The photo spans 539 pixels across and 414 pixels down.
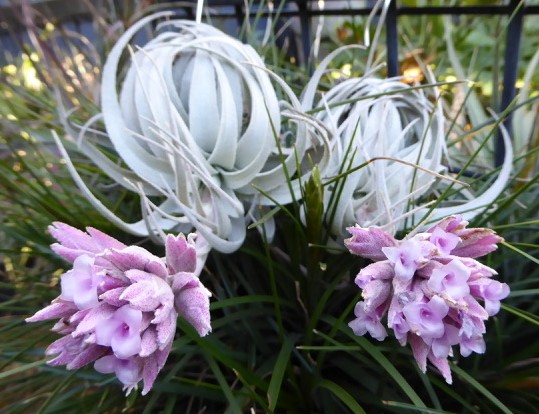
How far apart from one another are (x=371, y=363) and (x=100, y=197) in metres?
0.26

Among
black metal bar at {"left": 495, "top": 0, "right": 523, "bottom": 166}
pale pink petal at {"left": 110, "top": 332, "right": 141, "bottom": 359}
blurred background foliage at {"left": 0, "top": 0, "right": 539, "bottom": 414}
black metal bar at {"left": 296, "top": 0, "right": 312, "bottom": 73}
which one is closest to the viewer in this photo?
pale pink petal at {"left": 110, "top": 332, "right": 141, "bottom": 359}

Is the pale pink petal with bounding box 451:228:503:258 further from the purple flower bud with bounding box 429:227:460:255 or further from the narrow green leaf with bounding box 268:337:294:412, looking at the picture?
the narrow green leaf with bounding box 268:337:294:412

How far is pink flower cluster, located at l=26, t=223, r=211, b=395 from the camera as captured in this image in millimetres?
245

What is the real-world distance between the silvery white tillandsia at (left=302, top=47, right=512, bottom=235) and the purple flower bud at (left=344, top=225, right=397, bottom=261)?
8 centimetres

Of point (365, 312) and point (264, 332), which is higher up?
point (365, 312)

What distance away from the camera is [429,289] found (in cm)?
26

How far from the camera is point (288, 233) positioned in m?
0.44

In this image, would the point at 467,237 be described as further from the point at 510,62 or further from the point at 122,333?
the point at 510,62

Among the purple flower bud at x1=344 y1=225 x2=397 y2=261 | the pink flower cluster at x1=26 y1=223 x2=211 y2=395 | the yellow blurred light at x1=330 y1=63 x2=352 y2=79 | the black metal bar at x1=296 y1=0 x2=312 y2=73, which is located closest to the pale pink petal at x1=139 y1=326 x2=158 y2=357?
the pink flower cluster at x1=26 y1=223 x2=211 y2=395

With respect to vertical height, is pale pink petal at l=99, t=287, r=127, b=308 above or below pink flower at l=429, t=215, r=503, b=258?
above

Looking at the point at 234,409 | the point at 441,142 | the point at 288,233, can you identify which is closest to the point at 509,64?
the point at 441,142

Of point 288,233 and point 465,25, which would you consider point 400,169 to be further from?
point 465,25

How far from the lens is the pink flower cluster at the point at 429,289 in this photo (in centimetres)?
25

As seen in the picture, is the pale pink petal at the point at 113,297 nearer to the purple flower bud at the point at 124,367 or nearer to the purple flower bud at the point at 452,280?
the purple flower bud at the point at 124,367
